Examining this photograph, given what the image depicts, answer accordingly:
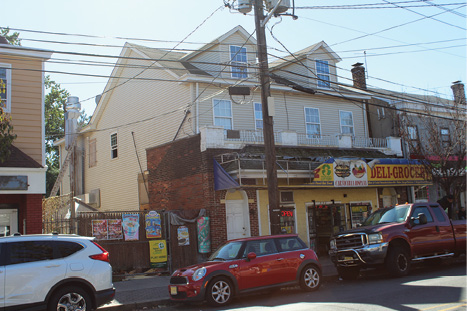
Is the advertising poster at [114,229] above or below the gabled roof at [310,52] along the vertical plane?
below

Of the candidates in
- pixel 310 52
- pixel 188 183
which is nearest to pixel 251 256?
pixel 188 183

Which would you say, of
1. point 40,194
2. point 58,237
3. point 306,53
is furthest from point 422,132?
point 58,237

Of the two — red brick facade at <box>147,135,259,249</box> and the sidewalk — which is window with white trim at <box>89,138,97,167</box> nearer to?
red brick facade at <box>147,135,259,249</box>

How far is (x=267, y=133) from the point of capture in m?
13.7

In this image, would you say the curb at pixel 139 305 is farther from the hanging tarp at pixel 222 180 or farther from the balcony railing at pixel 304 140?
the balcony railing at pixel 304 140

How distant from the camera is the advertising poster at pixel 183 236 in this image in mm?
16453

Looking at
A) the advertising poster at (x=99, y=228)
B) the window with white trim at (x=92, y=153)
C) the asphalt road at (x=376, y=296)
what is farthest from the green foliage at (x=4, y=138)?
the window with white trim at (x=92, y=153)

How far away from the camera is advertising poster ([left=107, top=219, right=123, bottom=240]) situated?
15.1 m

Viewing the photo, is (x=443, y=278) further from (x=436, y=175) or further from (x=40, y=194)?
(x=40, y=194)

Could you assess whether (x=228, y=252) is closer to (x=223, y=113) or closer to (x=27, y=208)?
(x=27, y=208)

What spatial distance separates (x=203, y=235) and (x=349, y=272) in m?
5.58

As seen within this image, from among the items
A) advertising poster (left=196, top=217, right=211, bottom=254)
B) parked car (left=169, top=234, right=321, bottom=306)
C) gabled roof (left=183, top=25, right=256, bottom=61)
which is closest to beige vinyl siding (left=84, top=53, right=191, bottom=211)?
gabled roof (left=183, top=25, right=256, bottom=61)

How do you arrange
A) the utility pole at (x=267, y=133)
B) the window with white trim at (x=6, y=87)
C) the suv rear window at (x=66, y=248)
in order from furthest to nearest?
the window with white trim at (x=6, y=87)
the utility pole at (x=267, y=133)
the suv rear window at (x=66, y=248)

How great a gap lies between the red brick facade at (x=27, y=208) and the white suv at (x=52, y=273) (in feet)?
17.3
